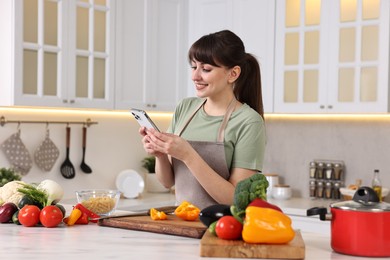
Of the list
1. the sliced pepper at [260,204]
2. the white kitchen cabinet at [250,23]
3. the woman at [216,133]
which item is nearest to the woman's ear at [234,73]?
the woman at [216,133]

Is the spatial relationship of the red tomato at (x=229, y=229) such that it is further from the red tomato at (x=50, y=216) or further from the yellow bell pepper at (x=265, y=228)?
the red tomato at (x=50, y=216)

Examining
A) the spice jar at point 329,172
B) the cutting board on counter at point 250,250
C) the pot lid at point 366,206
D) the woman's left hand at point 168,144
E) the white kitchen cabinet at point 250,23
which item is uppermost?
the white kitchen cabinet at point 250,23

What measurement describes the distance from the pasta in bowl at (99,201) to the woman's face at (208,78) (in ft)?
1.67

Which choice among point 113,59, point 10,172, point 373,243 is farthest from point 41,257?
point 113,59

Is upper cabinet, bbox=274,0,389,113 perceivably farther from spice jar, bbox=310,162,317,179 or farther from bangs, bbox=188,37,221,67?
bangs, bbox=188,37,221,67

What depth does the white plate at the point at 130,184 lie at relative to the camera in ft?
16.5

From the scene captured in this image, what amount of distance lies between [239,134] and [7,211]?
0.90m

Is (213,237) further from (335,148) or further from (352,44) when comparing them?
(335,148)

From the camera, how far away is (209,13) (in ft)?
16.8

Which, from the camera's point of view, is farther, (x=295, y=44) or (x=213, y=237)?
(x=295, y=44)

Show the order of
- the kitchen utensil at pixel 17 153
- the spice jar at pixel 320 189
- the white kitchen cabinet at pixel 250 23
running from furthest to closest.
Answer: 1. the spice jar at pixel 320 189
2. the white kitchen cabinet at pixel 250 23
3. the kitchen utensil at pixel 17 153

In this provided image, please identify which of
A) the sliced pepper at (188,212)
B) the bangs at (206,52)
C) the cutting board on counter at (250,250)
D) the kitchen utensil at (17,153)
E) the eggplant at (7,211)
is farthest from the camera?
the kitchen utensil at (17,153)

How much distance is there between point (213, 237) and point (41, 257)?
0.48 m

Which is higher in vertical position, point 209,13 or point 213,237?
point 209,13
